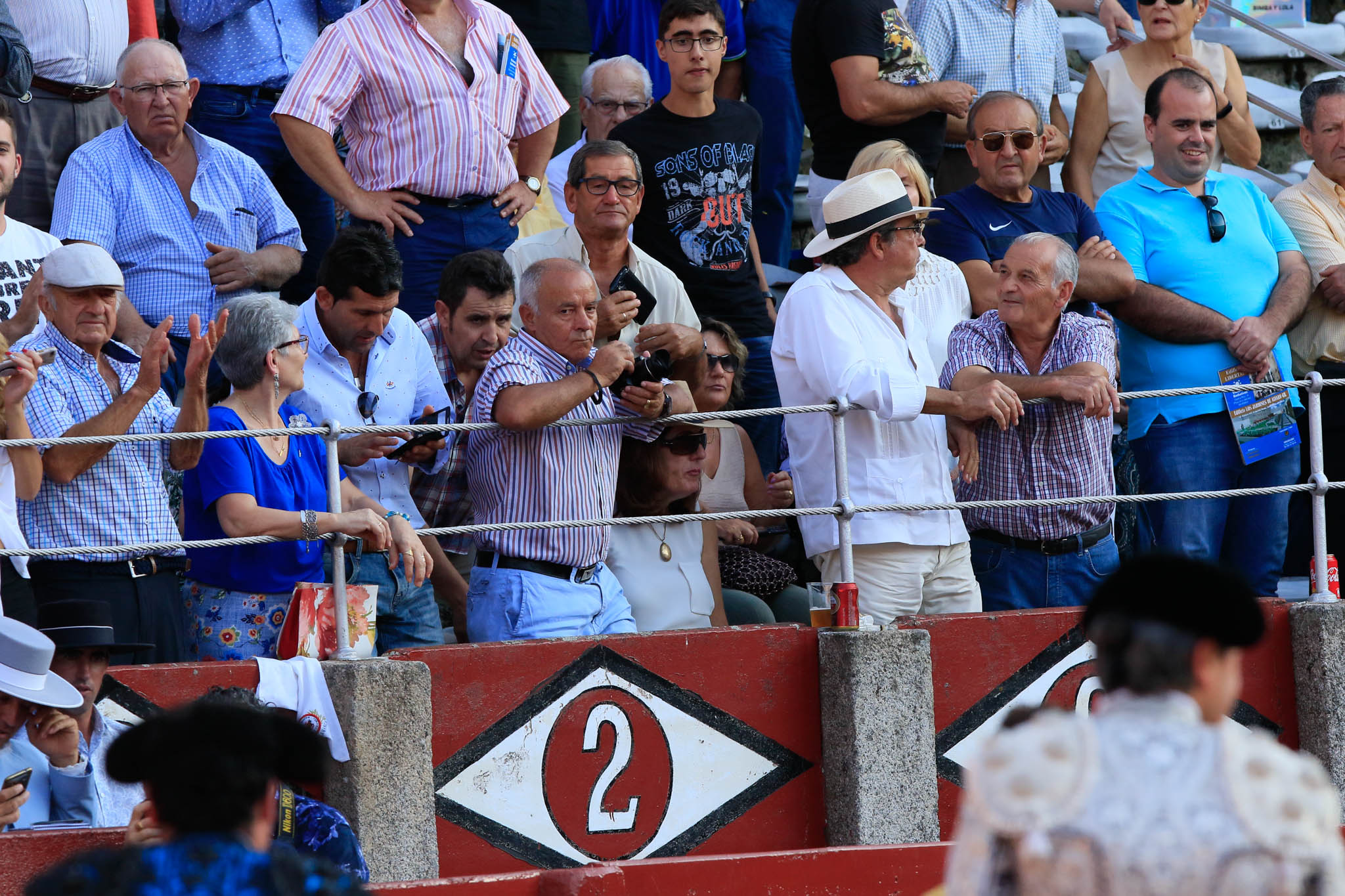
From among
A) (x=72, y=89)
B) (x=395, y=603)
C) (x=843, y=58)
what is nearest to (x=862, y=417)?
(x=395, y=603)

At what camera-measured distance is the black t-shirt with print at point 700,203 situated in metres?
7.68

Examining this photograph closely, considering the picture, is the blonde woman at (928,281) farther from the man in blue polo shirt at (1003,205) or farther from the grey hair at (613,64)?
the grey hair at (613,64)


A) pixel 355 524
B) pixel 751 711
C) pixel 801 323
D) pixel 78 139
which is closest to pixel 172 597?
pixel 355 524

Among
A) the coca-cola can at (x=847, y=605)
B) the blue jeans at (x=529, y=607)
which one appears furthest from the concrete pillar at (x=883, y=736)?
the blue jeans at (x=529, y=607)

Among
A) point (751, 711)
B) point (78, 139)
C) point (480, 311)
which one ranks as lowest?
point (751, 711)

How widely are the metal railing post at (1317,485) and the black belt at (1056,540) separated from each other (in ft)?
2.47

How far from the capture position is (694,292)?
25.5ft

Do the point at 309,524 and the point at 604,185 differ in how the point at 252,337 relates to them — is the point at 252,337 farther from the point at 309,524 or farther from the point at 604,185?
the point at 604,185

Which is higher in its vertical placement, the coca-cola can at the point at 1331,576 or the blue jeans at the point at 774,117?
the blue jeans at the point at 774,117

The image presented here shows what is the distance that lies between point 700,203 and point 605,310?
1.47 m

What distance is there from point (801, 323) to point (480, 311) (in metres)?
1.18

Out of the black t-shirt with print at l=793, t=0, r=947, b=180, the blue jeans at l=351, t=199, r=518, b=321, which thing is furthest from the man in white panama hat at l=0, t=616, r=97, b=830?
the black t-shirt with print at l=793, t=0, r=947, b=180

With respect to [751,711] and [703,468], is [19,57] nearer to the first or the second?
[703,468]

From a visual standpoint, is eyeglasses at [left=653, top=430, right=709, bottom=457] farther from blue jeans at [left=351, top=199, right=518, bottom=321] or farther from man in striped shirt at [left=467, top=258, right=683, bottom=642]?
blue jeans at [left=351, top=199, right=518, bottom=321]
